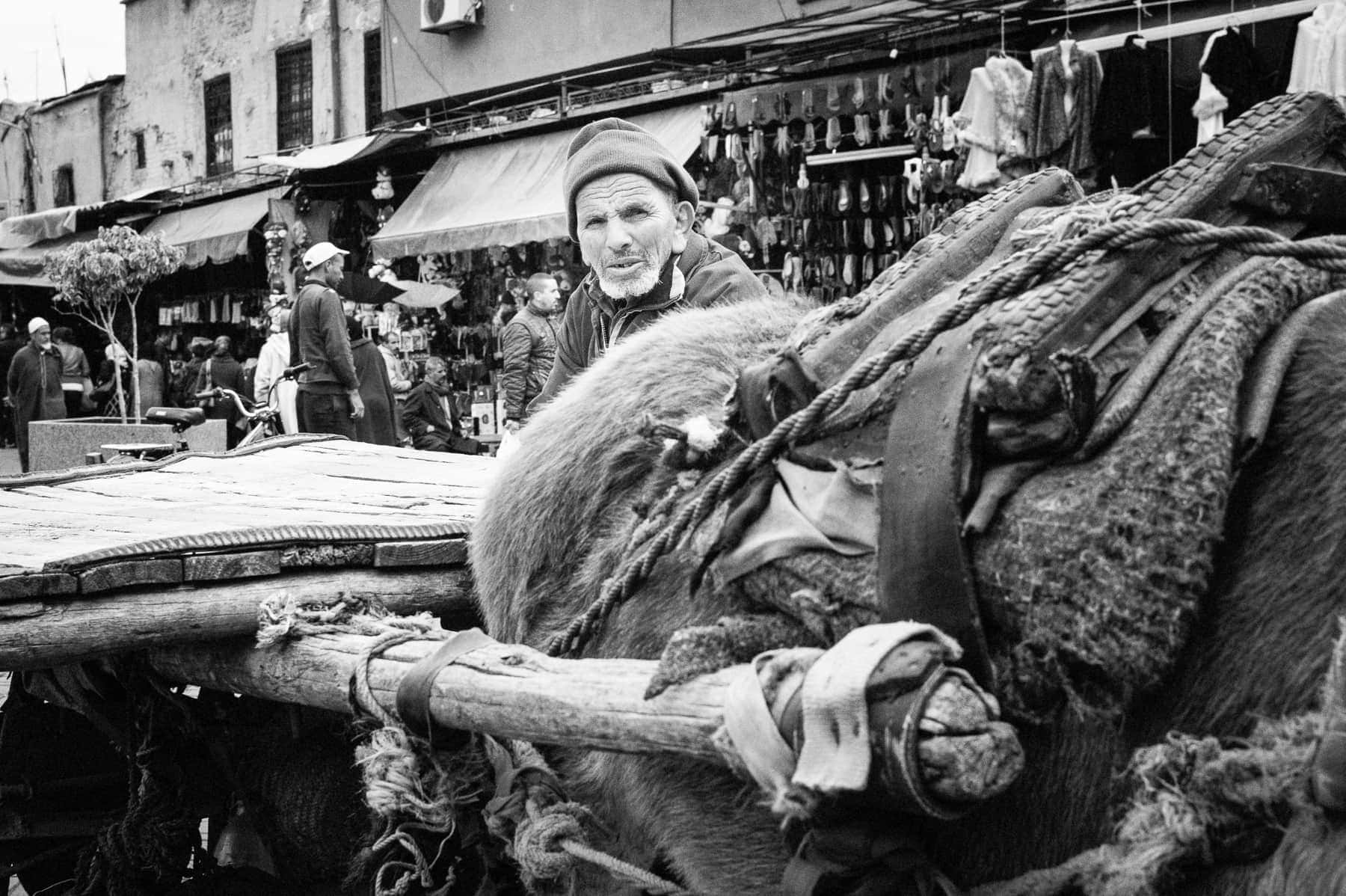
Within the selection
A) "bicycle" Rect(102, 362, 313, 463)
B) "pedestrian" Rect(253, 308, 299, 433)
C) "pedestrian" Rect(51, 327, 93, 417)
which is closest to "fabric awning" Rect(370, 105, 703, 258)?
"pedestrian" Rect(253, 308, 299, 433)

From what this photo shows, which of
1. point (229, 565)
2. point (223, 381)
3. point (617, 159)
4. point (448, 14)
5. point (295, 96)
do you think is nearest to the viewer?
point (229, 565)

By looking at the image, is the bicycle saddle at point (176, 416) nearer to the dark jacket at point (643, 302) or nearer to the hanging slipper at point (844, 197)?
the dark jacket at point (643, 302)

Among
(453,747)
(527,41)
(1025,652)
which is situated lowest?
(453,747)

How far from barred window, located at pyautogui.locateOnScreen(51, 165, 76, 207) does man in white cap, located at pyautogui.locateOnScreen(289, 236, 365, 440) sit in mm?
20818

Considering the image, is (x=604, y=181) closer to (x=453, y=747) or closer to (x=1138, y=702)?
(x=453, y=747)

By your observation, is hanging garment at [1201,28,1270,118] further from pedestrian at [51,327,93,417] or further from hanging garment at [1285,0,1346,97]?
pedestrian at [51,327,93,417]

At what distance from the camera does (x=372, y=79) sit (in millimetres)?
19078

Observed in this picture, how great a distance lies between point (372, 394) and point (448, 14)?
7869 mm

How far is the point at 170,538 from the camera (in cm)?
253

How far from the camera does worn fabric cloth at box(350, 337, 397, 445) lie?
10.1m

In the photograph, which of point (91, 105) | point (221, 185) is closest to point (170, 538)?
point (221, 185)

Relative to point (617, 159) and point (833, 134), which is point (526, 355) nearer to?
point (833, 134)

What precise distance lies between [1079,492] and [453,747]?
1056 millimetres

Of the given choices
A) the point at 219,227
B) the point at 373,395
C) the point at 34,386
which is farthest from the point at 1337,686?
the point at 219,227
